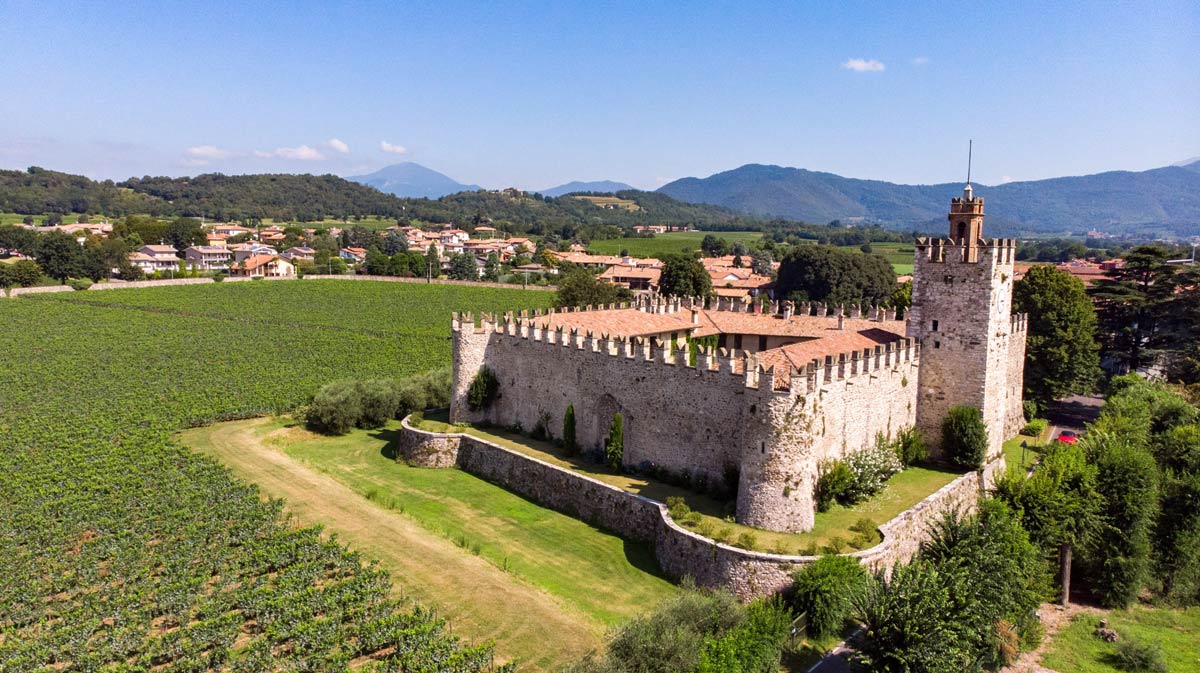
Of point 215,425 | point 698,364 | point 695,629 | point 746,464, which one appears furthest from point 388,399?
point 695,629

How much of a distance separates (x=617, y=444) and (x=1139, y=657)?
17891 mm

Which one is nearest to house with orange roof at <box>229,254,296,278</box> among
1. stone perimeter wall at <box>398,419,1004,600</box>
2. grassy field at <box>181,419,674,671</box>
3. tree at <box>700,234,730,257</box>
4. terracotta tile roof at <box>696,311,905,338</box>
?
tree at <box>700,234,730,257</box>

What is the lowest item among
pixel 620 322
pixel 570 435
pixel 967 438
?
pixel 570 435

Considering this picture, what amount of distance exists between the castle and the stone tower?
0.06m

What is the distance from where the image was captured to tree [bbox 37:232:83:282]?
109 meters

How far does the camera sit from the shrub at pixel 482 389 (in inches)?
1446

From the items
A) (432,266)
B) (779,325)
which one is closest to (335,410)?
(779,325)

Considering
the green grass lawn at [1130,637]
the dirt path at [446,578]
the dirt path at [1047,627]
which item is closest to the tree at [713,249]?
the dirt path at [446,578]

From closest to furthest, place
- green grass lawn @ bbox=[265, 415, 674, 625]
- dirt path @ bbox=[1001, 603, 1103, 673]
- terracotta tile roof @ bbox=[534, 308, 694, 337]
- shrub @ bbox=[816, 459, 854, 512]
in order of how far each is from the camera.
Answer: dirt path @ bbox=[1001, 603, 1103, 673]
green grass lawn @ bbox=[265, 415, 674, 625]
shrub @ bbox=[816, 459, 854, 512]
terracotta tile roof @ bbox=[534, 308, 694, 337]

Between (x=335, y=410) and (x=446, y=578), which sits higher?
(x=335, y=410)

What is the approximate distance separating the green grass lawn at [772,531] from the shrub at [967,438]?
2.49ft

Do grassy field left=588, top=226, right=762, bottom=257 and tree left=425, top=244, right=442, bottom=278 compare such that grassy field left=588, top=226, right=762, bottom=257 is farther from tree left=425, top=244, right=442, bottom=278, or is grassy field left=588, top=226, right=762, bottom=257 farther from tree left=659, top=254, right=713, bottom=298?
tree left=659, top=254, right=713, bottom=298

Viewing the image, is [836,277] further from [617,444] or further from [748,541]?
[748,541]

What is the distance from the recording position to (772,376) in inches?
933
